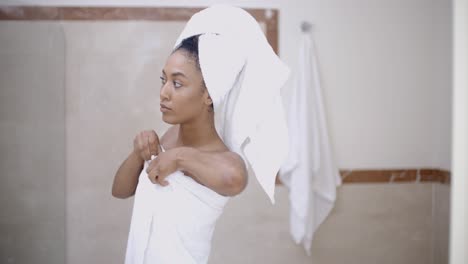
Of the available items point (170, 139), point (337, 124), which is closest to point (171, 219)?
point (170, 139)

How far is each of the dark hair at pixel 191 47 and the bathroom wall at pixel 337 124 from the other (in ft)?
3.46

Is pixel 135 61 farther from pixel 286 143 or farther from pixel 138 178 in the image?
pixel 286 143

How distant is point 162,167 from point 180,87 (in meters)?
0.18

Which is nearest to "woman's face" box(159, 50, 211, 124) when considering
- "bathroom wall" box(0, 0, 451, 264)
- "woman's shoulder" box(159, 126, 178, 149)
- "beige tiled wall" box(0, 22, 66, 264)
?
"woman's shoulder" box(159, 126, 178, 149)

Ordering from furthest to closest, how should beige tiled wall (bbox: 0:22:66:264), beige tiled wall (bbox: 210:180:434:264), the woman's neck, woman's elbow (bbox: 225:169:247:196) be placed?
beige tiled wall (bbox: 210:180:434:264) → beige tiled wall (bbox: 0:22:66:264) → the woman's neck → woman's elbow (bbox: 225:169:247:196)

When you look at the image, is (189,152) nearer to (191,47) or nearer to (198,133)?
(198,133)

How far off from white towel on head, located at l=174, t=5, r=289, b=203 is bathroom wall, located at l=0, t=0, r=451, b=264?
1.07 metres

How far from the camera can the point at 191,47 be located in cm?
109

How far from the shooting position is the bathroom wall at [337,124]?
83.4 inches

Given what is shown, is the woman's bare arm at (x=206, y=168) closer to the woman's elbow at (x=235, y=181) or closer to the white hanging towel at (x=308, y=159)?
the woman's elbow at (x=235, y=181)

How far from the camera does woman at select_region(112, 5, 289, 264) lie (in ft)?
3.45

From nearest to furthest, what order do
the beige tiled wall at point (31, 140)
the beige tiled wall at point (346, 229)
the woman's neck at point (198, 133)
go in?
the woman's neck at point (198, 133), the beige tiled wall at point (31, 140), the beige tiled wall at point (346, 229)

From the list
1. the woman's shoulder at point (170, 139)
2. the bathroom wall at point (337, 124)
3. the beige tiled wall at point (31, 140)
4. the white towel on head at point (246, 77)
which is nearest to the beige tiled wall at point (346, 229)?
the bathroom wall at point (337, 124)

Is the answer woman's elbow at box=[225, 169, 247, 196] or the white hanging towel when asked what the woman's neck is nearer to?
woman's elbow at box=[225, 169, 247, 196]
